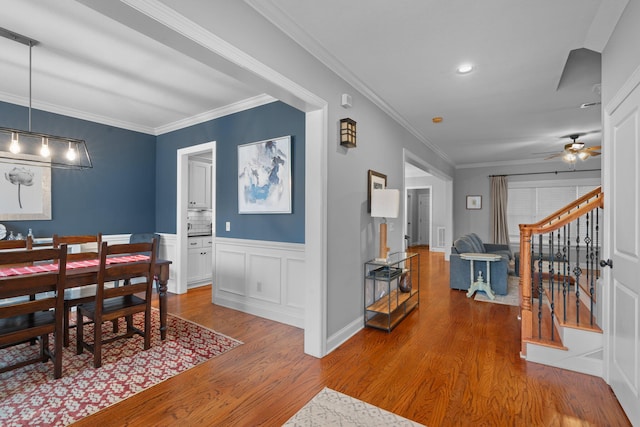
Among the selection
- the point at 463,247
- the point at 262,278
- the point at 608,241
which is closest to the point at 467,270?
the point at 463,247

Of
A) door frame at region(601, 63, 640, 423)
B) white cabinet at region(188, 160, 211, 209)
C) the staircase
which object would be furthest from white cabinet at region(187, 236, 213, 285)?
door frame at region(601, 63, 640, 423)

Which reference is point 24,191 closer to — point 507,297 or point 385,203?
point 385,203

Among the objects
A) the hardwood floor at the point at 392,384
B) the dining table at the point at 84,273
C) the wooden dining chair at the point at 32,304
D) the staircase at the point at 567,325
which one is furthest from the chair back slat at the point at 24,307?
the staircase at the point at 567,325

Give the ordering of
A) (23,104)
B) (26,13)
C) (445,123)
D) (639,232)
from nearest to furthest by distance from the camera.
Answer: (639,232)
(26,13)
(23,104)
(445,123)

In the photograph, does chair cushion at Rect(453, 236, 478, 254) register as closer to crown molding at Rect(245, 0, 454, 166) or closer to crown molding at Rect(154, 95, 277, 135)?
crown molding at Rect(245, 0, 454, 166)

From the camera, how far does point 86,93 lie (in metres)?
3.68

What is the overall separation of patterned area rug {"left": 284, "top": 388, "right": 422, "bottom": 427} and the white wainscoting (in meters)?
1.42

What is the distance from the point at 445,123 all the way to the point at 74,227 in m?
5.61

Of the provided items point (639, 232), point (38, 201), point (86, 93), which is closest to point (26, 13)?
point (86, 93)

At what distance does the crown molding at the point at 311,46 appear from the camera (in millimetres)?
2082

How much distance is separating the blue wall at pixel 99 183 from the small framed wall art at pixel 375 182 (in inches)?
151

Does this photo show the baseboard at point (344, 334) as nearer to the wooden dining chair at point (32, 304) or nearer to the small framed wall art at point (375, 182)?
the small framed wall art at point (375, 182)

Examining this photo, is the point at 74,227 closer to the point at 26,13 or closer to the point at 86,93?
the point at 86,93

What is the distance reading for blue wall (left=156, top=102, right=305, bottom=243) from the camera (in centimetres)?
354
